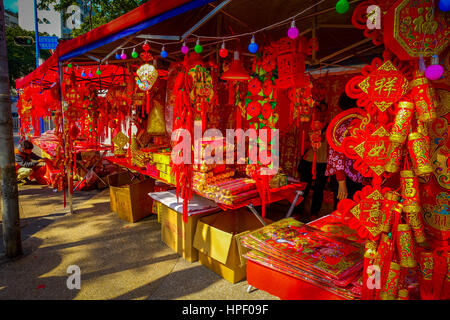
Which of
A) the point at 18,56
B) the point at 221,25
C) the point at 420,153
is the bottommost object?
the point at 420,153

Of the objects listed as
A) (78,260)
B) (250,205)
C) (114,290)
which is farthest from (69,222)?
(250,205)

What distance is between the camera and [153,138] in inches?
179

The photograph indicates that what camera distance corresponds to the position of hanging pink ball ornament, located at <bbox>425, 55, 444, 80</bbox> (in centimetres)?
106

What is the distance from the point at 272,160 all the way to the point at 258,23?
1540 millimetres

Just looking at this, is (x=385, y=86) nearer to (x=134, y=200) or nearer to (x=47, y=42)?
(x=134, y=200)

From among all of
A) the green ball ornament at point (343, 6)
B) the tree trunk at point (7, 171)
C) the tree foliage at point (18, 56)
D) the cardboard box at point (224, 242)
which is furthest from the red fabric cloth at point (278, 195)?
the tree foliage at point (18, 56)

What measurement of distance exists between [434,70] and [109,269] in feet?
10.2

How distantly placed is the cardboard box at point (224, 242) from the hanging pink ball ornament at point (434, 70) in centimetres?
172

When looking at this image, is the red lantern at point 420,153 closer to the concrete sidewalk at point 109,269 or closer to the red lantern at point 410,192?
the red lantern at point 410,192

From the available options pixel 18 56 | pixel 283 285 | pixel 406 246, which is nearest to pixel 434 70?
pixel 406 246

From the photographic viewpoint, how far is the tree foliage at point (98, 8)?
1084 centimetres

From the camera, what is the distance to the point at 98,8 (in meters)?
11.9

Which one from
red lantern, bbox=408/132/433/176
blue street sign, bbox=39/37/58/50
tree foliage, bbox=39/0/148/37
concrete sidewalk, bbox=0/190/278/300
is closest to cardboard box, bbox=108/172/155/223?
concrete sidewalk, bbox=0/190/278/300
